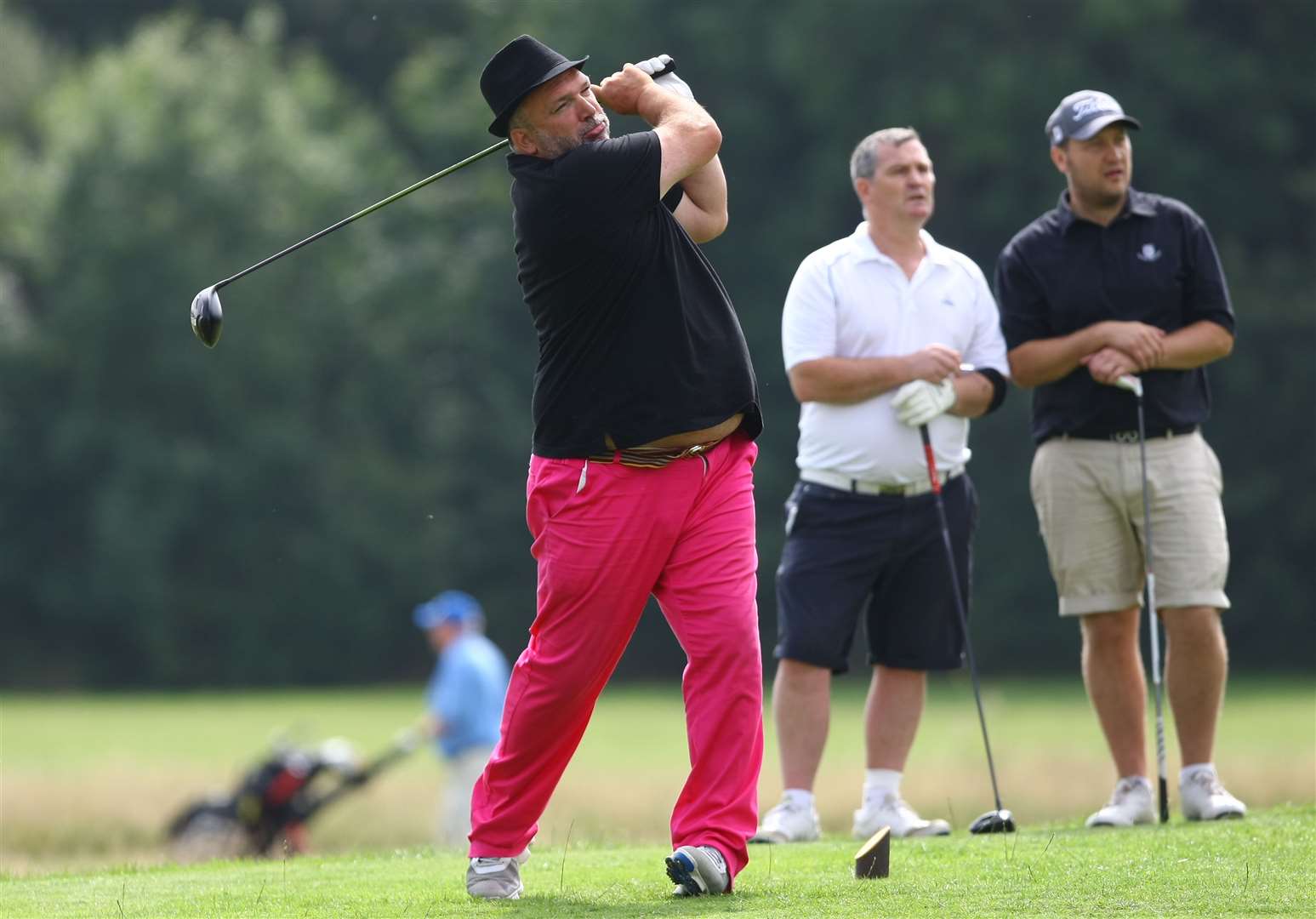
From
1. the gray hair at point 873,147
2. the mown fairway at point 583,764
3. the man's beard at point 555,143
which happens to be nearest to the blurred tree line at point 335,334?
the mown fairway at point 583,764

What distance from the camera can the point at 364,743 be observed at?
24375 millimetres

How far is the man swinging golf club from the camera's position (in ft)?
→ 17.3

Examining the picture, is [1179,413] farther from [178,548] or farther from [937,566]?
[178,548]

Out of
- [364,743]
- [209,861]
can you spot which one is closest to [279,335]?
[364,743]

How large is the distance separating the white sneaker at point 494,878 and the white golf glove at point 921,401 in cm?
228

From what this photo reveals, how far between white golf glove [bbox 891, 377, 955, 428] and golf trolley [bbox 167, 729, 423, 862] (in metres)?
8.41

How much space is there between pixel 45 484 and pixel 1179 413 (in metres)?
32.6

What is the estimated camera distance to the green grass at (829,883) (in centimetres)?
498

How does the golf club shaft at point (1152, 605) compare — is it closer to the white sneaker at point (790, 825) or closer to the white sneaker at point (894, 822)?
the white sneaker at point (894, 822)

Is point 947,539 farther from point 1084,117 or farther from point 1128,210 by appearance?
point 1084,117

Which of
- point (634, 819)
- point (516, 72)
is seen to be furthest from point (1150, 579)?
point (634, 819)

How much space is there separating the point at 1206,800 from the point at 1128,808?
255mm

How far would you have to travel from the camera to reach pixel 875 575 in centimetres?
715

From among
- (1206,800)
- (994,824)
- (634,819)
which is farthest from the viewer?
(634,819)
